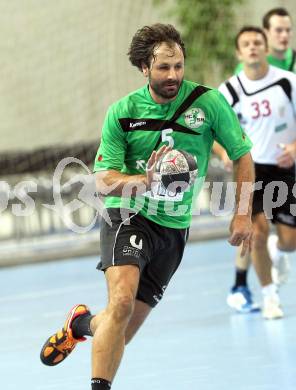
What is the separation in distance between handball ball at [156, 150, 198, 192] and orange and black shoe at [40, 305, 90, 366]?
108 cm

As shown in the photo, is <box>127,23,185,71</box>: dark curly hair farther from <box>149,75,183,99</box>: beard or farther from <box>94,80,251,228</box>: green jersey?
<box>94,80,251,228</box>: green jersey

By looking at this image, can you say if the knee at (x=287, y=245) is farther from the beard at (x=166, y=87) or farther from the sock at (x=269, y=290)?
the beard at (x=166, y=87)

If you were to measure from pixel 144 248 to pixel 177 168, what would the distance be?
470mm

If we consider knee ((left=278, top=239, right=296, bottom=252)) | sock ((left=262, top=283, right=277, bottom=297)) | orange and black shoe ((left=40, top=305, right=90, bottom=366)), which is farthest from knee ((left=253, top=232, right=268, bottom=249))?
orange and black shoe ((left=40, top=305, right=90, bottom=366))

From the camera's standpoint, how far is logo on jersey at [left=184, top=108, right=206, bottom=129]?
518 centimetres

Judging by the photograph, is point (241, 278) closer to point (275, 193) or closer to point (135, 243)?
point (275, 193)

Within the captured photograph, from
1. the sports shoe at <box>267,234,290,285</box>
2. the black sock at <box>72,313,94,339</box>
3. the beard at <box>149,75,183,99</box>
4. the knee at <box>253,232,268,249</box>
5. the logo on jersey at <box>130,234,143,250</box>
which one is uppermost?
the beard at <box>149,75,183,99</box>

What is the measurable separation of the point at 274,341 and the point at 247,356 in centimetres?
45

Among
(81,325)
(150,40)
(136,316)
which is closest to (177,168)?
(150,40)

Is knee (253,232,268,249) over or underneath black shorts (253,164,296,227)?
underneath

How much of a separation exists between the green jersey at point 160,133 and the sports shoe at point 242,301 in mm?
2956

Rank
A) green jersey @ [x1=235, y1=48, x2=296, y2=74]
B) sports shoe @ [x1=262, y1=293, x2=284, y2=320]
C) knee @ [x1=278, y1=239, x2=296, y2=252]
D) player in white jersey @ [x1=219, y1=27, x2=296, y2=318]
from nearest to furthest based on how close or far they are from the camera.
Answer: sports shoe @ [x1=262, y1=293, x2=284, y2=320]
player in white jersey @ [x1=219, y1=27, x2=296, y2=318]
knee @ [x1=278, y1=239, x2=296, y2=252]
green jersey @ [x1=235, y1=48, x2=296, y2=74]

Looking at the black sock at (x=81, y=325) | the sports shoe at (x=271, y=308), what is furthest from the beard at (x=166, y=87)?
the sports shoe at (x=271, y=308)

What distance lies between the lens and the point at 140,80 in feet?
54.7
